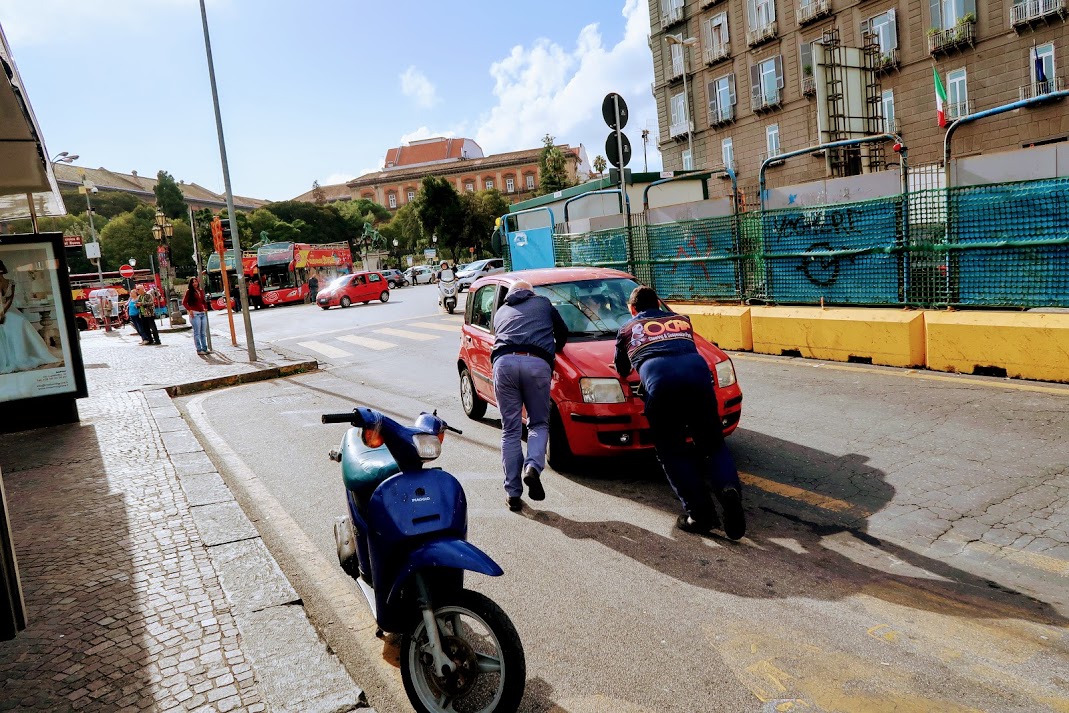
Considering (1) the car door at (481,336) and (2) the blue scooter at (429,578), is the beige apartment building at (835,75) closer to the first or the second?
(1) the car door at (481,336)

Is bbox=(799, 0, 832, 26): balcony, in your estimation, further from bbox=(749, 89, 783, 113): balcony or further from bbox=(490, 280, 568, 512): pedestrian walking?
bbox=(490, 280, 568, 512): pedestrian walking

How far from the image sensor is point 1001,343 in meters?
7.80

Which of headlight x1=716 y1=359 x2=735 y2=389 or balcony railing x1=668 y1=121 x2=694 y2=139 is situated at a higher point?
balcony railing x1=668 y1=121 x2=694 y2=139

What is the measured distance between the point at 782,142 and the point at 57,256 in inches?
1187

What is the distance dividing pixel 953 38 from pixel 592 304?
82.1 feet

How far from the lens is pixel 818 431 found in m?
6.77

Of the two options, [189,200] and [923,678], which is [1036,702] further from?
[189,200]

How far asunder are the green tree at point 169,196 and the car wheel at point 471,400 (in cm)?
9947

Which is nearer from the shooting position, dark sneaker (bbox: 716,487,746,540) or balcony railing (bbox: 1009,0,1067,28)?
dark sneaker (bbox: 716,487,746,540)

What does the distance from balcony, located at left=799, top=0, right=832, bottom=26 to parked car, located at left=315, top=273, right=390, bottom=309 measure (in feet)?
68.7

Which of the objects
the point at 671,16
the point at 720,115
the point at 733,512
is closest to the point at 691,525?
the point at 733,512

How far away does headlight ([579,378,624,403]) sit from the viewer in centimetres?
575

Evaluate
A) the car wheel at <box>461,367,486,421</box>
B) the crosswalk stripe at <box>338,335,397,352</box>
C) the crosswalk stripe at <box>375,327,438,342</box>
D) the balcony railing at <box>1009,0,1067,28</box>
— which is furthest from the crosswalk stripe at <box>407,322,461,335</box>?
the balcony railing at <box>1009,0,1067,28</box>

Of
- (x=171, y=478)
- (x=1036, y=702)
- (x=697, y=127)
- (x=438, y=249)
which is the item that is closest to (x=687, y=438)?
(x=1036, y=702)
